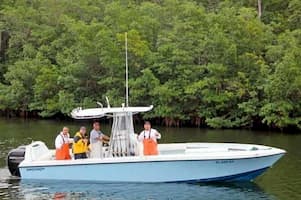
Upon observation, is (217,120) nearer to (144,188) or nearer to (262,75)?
(262,75)

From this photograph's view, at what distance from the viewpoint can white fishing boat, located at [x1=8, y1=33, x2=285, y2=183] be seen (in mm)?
22406

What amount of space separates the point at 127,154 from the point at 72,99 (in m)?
29.7

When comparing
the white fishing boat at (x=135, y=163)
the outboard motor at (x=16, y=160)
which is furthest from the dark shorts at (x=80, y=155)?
the outboard motor at (x=16, y=160)

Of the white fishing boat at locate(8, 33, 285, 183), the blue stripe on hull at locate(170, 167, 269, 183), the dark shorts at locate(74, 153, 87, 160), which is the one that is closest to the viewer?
the white fishing boat at locate(8, 33, 285, 183)

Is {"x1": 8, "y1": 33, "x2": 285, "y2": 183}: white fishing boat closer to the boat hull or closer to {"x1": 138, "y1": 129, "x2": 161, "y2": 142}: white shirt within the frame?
the boat hull

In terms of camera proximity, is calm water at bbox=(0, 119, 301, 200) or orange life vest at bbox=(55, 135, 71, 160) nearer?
calm water at bbox=(0, 119, 301, 200)

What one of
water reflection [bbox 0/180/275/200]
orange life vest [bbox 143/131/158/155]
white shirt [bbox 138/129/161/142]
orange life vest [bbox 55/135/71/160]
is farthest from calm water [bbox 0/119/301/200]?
white shirt [bbox 138/129/161/142]

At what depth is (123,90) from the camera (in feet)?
167

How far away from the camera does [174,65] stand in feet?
159

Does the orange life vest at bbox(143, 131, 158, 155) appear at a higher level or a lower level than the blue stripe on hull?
→ higher

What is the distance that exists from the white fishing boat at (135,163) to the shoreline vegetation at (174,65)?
18.7 metres

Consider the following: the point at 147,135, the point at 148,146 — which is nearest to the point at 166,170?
the point at 148,146

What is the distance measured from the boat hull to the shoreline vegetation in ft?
61.1

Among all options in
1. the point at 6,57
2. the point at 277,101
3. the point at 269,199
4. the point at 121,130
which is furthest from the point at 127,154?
the point at 6,57
